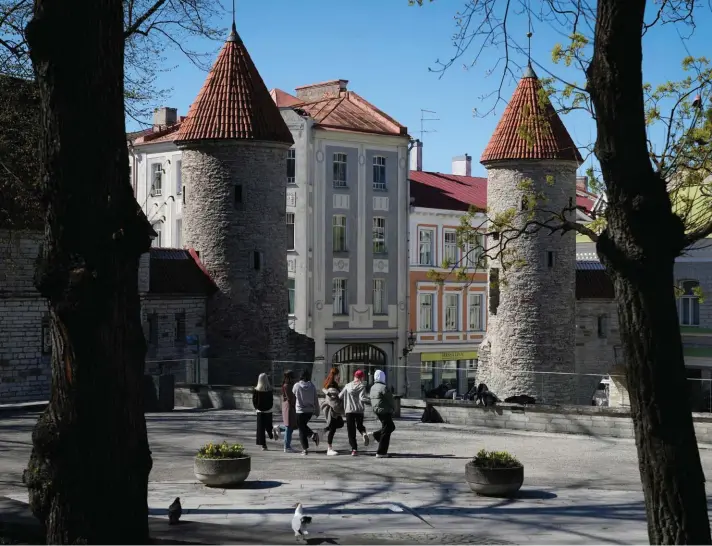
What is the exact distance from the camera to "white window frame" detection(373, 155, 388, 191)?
165 feet

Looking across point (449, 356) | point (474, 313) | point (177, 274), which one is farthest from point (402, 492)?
point (474, 313)

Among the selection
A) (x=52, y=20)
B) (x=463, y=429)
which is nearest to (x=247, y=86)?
(x=463, y=429)

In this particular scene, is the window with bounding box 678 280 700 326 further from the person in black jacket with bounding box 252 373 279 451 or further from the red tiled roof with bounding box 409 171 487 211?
the person in black jacket with bounding box 252 373 279 451

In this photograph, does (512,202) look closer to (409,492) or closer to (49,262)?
(409,492)

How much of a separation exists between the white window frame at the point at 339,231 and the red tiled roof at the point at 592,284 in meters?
10.7

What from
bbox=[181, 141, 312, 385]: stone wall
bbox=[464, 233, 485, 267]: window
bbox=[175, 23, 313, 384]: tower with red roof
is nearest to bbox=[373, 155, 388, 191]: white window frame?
bbox=[464, 233, 485, 267]: window

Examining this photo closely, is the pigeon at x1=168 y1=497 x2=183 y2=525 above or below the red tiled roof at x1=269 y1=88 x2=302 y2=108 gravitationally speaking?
below

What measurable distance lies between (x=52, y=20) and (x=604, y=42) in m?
3.71

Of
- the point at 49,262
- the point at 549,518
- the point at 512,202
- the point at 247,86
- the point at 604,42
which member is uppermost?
the point at 247,86

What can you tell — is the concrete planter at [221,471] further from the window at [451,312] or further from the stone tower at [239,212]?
the window at [451,312]

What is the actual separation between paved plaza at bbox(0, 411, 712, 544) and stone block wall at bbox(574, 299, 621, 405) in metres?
17.8

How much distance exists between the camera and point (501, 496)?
1496cm

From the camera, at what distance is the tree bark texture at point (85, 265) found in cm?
841

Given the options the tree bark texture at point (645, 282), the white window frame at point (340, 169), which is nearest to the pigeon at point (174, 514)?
the tree bark texture at point (645, 282)
